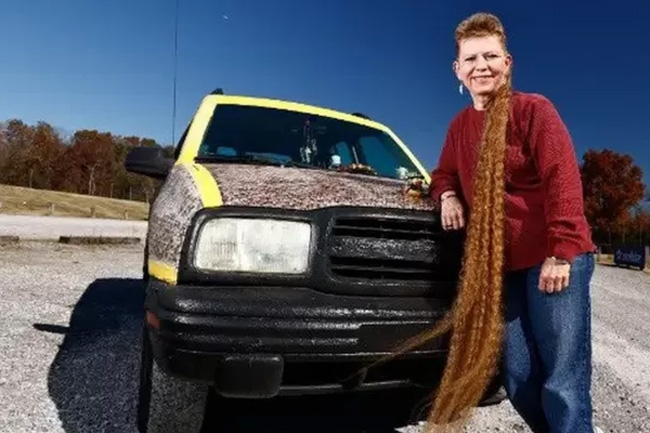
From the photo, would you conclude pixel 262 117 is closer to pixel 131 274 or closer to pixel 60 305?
pixel 60 305

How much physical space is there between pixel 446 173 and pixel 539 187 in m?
0.54

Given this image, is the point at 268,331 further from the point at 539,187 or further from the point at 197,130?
the point at 197,130

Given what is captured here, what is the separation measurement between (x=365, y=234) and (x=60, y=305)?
474 centimetres

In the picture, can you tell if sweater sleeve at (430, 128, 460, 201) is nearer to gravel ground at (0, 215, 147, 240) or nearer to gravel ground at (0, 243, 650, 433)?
gravel ground at (0, 243, 650, 433)

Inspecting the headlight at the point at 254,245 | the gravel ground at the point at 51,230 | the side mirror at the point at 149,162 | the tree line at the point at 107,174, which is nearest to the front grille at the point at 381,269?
the headlight at the point at 254,245

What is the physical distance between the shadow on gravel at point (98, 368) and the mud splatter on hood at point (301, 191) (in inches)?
54.1

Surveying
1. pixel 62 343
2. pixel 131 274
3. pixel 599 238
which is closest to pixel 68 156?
pixel 599 238

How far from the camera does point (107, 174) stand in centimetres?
7156

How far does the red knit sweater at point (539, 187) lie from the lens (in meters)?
1.85

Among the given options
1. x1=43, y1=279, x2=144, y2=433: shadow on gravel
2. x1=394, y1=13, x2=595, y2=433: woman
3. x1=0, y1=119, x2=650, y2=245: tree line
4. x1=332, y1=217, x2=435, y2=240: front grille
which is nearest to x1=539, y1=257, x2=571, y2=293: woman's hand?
x1=394, y1=13, x2=595, y2=433: woman

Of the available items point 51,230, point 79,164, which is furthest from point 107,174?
point 51,230

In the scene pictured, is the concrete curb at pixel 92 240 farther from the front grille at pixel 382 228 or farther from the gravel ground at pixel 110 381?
the front grille at pixel 382 228

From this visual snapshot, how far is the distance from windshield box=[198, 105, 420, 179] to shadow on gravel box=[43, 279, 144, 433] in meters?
1.52

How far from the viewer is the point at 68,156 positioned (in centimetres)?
7075
